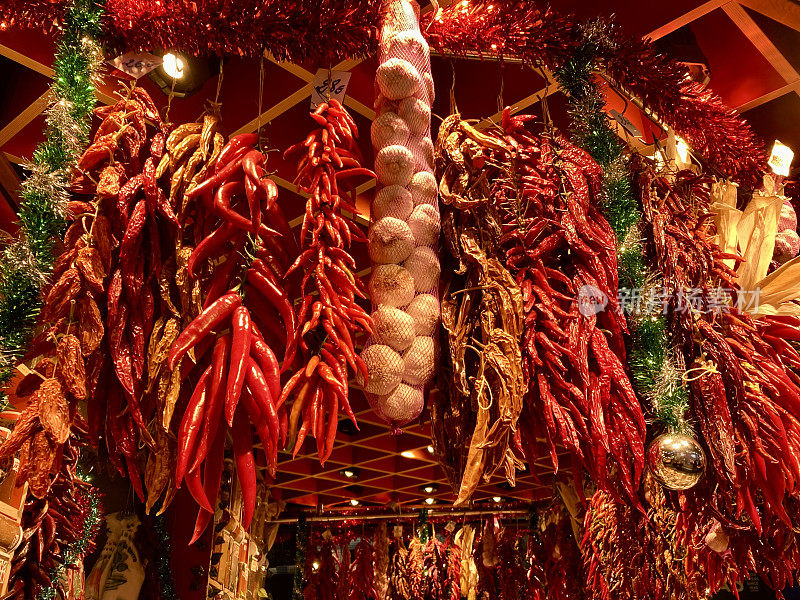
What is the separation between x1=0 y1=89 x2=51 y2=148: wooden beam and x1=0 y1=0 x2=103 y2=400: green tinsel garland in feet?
4.67

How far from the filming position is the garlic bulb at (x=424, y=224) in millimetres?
1900

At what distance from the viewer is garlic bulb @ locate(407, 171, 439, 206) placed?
194 cm

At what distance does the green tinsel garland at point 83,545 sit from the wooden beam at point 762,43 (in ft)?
10.7

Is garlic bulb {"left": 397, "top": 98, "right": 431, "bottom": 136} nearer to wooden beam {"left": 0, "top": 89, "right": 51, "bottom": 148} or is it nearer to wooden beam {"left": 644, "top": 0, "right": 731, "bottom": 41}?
wooden beam {"left": 644, "top": 0, "right": 731, "bottom": 41}

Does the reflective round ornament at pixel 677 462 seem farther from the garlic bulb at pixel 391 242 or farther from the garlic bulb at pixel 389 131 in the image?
the garlic bulb at pixel 389 131

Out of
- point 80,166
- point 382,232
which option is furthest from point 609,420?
point 80,166

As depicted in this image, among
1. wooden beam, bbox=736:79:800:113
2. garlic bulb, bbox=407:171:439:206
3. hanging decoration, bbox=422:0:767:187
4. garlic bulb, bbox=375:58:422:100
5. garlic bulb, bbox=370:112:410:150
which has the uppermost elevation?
wooden beam, bbox=736:79:800:113

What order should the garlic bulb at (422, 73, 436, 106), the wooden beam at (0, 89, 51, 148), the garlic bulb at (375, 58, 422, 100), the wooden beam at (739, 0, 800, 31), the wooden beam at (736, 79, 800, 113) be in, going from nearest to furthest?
1. the garlic bulb at (375, 58, 422, 100)
2. the garlic bulb at (422, 73, 436, 106)
3. the wooden beam at (739, 0, 800, 31)
4. the wooden beam at (0, 89, 51, 148)
5. the wooden beam at (736, 79, 800, 113)

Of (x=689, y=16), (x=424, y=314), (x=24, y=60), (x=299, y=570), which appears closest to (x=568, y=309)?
(x=424, y=314)

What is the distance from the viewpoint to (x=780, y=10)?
10.0 ft

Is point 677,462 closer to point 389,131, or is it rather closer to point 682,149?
point 389,131

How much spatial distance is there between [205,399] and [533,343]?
857 millimetres

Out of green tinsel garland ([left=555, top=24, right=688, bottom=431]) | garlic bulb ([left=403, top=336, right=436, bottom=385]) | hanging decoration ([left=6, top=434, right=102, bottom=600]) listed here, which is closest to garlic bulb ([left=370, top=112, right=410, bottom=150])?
garlic bulb ([left=403, top=336, right=436, bottom=385])

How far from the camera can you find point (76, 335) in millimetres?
1582
